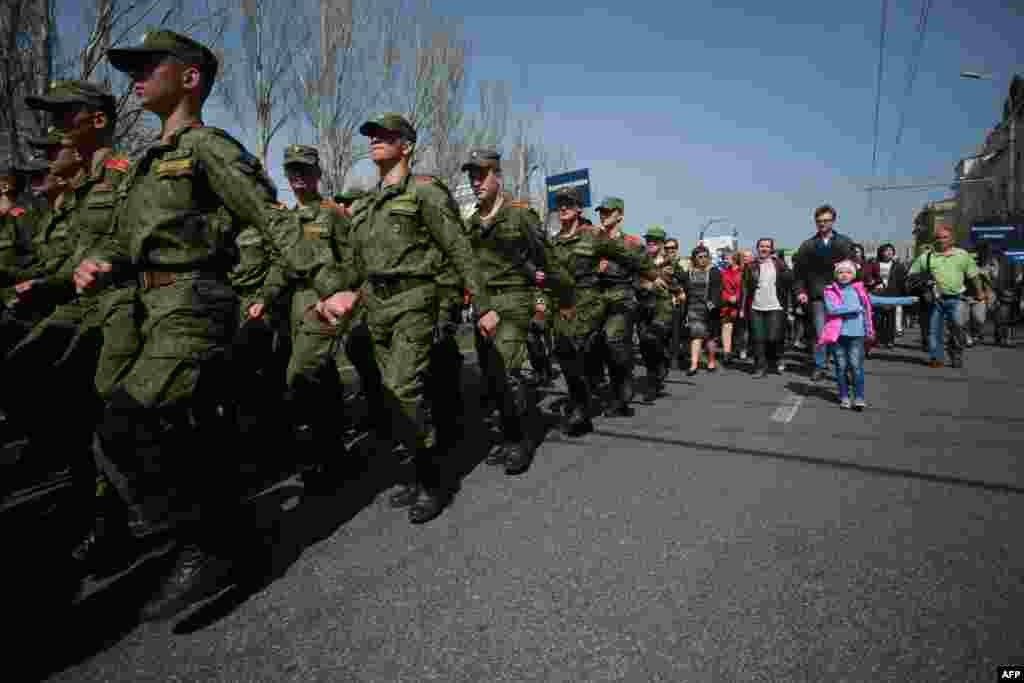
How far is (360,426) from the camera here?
5.64 m

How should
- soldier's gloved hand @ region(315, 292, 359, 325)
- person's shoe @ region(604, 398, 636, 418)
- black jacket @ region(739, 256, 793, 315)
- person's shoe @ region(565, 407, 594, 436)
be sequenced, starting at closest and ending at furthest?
soldier's gloved hand @ region(315, 292, 359, 325)
person's shoe @ region(565, 407, 594, 436)
person's shoe @ region(604, 398, 636, 418)
black jacket @ region(739, 256, 793, 315)

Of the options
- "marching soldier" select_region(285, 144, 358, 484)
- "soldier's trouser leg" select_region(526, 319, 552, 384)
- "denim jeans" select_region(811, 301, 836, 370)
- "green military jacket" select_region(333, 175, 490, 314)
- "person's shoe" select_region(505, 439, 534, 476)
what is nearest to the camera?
"green military jacket" select_region(333, 175, 490, 314)

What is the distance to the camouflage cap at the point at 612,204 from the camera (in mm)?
6371

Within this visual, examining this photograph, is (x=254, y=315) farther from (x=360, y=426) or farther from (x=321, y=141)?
(x=321, y=141)

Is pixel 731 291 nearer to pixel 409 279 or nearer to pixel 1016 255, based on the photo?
pixel 409 279

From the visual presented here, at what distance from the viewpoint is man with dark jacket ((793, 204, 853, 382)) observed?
829 centimetres

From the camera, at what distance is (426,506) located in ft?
11.1

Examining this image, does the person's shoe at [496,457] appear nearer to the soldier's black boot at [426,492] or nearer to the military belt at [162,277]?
the soldier's black boot at [426,492]

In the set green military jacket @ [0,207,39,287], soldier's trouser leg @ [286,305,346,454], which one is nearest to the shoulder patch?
soldier's trouser leg @ [286,305,346,454]

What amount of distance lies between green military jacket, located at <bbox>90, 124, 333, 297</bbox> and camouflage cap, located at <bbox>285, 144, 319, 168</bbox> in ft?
8.50

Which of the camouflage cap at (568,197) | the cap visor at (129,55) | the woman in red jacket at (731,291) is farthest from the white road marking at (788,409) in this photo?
the cap visor at (129,55)

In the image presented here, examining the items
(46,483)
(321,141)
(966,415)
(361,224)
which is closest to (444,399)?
(361,224)

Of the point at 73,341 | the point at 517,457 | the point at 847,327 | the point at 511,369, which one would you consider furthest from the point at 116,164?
the point at 847,327

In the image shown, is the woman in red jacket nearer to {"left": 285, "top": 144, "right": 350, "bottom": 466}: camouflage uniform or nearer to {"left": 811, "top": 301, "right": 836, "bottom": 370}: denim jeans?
{"left": 811, "top": 301, "right": 836, "bottom": 370}: denim jeans
